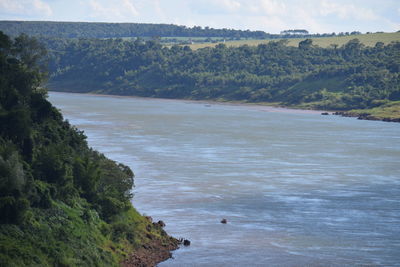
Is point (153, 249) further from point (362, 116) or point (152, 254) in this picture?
point (362, 116)

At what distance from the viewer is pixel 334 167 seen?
85438 mm

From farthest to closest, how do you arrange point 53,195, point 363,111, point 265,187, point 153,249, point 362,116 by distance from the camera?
point 363,111 → point 362,116 → point 265,187 → point 153,249 → point 53,195

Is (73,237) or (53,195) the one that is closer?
(73,237)

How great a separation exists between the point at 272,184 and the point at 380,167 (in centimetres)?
1737

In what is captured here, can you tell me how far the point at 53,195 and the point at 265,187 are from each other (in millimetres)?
28240

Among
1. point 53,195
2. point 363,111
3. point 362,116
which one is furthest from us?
point 363,111

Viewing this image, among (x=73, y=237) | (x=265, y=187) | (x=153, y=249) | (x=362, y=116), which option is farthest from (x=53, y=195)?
(x=362, y=116)

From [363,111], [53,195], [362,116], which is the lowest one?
[362,116]

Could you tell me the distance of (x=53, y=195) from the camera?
4619 cm

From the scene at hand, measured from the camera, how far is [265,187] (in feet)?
233

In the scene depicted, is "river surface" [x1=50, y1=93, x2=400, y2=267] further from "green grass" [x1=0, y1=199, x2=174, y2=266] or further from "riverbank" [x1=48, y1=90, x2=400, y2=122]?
"riverbank" [x1=48, y1=90, x2=400, y2=122]

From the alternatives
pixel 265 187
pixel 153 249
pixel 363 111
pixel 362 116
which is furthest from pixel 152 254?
pixel 363 111

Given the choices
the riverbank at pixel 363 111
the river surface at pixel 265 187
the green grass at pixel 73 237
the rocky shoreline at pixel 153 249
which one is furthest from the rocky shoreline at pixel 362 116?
the green grass at pixel 73 237

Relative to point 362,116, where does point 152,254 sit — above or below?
below
